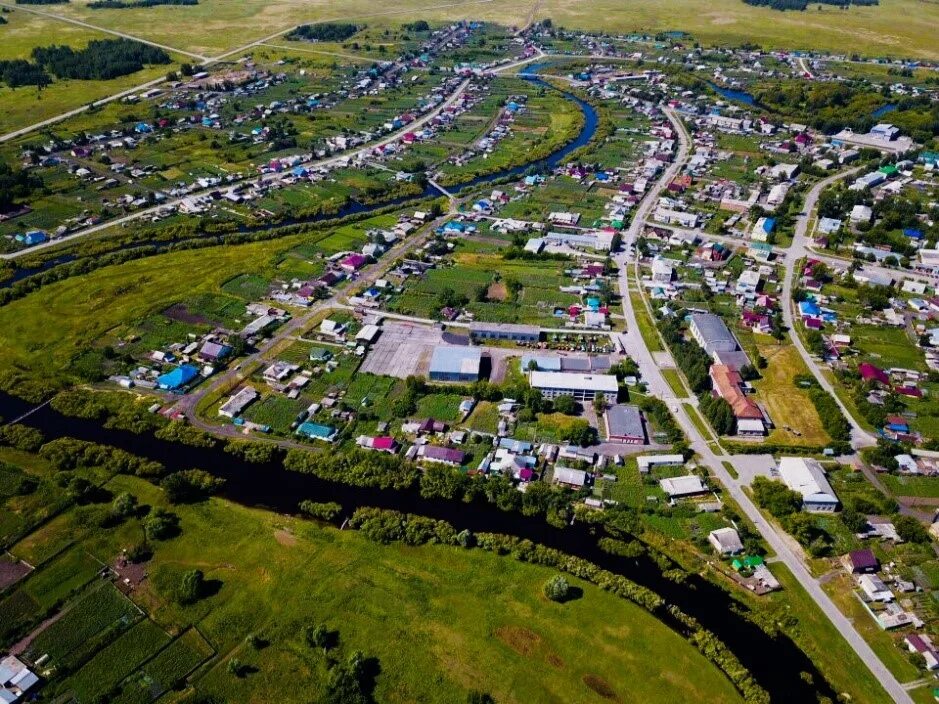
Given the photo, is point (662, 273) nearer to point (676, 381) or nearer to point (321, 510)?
point (676, 381)

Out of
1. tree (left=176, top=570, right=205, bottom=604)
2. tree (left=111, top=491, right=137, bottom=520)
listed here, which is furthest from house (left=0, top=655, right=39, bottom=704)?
tree (left=111, top=491, right=137, bottom=520)

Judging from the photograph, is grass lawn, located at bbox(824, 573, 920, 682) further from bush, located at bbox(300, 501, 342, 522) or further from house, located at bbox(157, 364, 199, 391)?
house, located at bbox(157, 364, 199, 391)

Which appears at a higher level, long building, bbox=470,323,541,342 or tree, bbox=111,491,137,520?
long building, bbox=470,323,541,342

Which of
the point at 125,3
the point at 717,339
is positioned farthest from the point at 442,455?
the point at 125,3

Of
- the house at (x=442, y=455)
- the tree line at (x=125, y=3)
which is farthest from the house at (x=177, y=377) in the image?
the tree line at (x=125, y=3)

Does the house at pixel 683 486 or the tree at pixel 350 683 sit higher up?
the house at pixel 683 486

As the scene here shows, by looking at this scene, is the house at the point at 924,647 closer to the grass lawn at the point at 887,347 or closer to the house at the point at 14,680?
the grass lawn at the point at 887,347

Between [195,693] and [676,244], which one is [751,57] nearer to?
[676,244]
